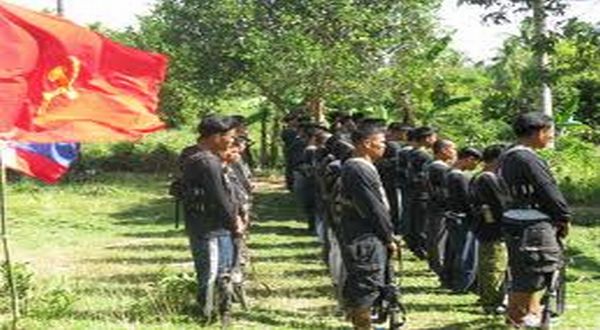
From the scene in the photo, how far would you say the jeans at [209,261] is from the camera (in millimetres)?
7930

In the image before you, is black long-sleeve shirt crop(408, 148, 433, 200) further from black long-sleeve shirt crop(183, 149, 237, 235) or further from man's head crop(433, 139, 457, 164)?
black long-sleeve shirt crop(183, 149, 237, 235)

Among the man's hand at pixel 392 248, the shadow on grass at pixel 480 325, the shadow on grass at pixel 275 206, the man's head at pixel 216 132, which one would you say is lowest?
the shadow on grass at pixel 480 325

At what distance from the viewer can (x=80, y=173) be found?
23453mm

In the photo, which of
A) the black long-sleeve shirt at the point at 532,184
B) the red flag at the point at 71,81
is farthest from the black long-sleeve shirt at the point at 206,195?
the black long-sleeve shirt at the point at 532,184

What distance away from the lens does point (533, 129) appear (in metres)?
7.16

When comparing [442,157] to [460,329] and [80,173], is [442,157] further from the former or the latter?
[80,173]

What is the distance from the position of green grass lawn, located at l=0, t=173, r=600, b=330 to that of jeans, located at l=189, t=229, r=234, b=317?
211 mm

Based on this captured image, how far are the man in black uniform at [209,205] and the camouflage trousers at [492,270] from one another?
81.8 inches

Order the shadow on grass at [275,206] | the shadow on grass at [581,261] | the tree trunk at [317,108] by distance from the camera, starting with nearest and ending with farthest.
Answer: the shadow on grass at [581,261]
the shadow on grass at [275,206]
the tree trunk at [317,108]

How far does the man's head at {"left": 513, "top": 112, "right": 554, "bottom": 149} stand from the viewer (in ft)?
23.5

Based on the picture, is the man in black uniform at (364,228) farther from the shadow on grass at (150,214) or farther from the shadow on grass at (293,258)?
the shadow on grass at (150,214)

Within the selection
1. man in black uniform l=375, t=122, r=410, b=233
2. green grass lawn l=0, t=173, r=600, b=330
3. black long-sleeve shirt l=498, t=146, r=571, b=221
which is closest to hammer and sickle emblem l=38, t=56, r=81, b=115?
green grass lawn l=0, t=173, r=600, b=330

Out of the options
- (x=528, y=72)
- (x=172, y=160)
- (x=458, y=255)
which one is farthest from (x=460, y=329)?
(x=172, y=160)

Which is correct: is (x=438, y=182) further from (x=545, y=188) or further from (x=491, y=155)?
(x=545, y=188)
